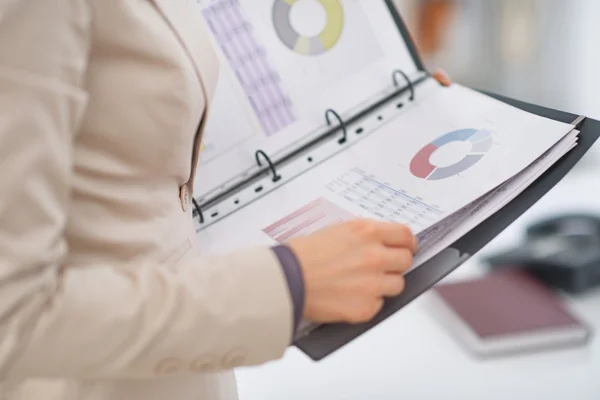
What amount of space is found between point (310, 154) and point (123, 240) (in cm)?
26

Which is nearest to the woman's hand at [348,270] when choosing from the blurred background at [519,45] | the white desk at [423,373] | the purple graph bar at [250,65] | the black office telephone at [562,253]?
the purple graph bar at [250,65]

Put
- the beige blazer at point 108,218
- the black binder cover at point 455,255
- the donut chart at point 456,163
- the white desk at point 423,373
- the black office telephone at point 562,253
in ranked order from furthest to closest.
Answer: the black office telephone at point 562,253
the white desk at point 423,373
the donut chart at point 456,163
the black binder cover at point 455,255
the beige blazer at point 108,218

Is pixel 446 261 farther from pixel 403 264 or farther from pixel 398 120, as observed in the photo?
pixel 398 120

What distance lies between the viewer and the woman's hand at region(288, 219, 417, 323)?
0.43 m

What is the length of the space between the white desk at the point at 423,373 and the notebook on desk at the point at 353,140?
513 millimetres

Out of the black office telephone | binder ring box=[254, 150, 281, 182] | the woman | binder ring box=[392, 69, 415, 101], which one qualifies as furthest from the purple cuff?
the black office telephone

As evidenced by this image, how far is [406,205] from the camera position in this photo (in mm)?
548

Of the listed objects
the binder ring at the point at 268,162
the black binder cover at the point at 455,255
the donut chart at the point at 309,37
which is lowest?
the black binder cover at the point at 455,255

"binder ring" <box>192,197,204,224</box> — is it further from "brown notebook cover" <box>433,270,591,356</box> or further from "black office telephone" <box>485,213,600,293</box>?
"black office telephone" <box>485,213,600,293</box>

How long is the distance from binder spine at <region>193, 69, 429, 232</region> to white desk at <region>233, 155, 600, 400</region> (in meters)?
0.51

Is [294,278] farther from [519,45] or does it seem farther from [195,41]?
[519,45]

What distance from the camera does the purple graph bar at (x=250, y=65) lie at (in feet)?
2.10

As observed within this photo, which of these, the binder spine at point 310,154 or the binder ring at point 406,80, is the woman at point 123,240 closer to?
the binder spine at point 310,154


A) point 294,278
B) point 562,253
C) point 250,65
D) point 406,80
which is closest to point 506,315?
point 562,253
